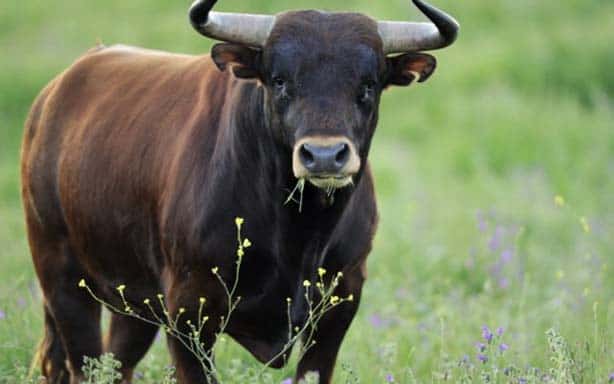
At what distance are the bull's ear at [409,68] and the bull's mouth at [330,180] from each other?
2.66ft

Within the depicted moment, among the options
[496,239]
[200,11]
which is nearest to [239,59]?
[200,11]

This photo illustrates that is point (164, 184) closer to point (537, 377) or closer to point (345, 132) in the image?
point (345, 132)

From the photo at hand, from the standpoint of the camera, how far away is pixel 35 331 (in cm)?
761

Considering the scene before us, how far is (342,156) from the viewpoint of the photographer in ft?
17.5

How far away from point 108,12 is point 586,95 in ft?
22.3

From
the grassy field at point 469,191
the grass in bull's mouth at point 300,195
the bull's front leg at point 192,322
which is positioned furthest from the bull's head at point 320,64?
the grassy field at point 469,191

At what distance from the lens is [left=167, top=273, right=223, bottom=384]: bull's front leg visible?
5.84 m

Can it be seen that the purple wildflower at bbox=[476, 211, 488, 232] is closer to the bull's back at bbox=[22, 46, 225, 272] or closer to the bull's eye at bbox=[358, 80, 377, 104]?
the bull's back at bbox=[22, 46, 225, 272]

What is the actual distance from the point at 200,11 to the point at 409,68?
101cm

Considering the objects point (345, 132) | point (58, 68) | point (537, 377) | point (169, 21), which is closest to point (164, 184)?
point (345, 132)

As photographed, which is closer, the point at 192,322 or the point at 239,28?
the point at 239,28

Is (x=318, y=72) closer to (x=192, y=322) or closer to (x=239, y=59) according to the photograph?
(x=239, y=59)

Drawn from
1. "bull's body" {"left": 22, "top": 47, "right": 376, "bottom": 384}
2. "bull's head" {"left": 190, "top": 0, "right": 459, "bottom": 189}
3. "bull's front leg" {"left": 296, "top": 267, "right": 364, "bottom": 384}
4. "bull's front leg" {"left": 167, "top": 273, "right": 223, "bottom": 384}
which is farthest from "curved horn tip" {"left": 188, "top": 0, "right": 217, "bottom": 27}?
"bull's front leg" {"left": 296, "top": 267, "right": 364, "bottom": 384}

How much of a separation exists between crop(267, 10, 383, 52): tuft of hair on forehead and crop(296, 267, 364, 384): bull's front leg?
105cm
